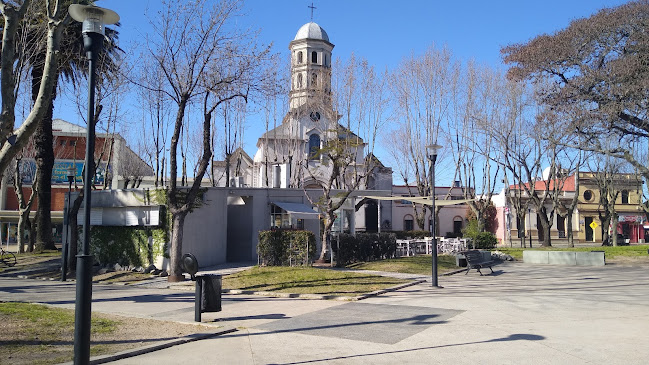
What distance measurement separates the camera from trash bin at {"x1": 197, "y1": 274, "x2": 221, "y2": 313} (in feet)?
32.1

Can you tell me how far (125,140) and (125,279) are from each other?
24.6m

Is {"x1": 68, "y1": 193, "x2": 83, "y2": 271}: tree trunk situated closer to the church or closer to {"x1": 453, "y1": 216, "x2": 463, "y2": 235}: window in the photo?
the church

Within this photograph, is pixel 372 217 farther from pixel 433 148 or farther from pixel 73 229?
pixel 433 148

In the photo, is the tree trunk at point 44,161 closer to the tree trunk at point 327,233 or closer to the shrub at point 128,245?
Answer: the shrub at point 128,245

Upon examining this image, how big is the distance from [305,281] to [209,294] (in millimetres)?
6112

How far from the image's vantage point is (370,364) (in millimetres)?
6801

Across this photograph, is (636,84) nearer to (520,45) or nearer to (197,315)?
(520,45)

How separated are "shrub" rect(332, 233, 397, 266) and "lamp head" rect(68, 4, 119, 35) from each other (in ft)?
51.8

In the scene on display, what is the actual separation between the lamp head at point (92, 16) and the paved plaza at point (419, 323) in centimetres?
424

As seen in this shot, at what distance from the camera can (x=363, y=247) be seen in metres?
22.8

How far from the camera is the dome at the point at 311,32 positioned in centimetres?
5369

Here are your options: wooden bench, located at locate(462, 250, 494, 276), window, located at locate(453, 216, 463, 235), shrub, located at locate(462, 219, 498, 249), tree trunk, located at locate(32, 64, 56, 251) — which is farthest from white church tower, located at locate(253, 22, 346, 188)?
wooden bench, located at locate(462, 250, 494, 276)

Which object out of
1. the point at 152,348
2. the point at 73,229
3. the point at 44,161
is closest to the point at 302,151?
the point at 44,161

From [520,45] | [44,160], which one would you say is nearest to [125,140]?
[44,160]
